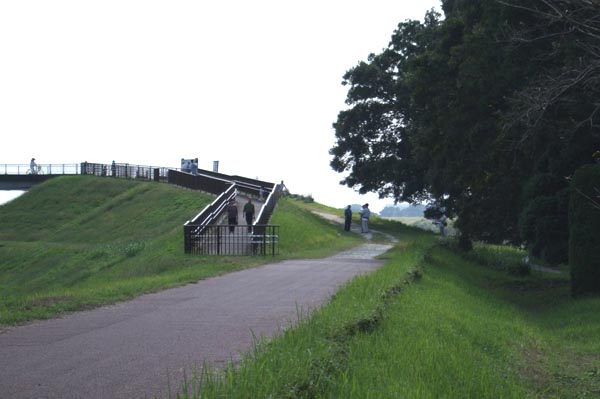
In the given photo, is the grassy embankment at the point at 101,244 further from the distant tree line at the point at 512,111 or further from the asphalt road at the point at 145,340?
the distant tree line at the point at 512,111

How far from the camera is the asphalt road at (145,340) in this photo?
7.53m

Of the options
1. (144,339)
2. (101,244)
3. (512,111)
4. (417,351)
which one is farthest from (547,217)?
(101,244)

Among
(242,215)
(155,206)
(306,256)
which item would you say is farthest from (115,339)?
(155,206)

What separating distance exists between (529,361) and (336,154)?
46.0 m

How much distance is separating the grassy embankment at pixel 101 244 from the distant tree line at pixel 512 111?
690 centimetres

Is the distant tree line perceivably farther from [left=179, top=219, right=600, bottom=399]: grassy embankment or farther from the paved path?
the paved path

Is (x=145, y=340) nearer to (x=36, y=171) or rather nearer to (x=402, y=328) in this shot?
(x=402, y=328)

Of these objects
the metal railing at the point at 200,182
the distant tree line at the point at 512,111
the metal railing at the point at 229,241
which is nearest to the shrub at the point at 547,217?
the distant tree line at the point at 512,111

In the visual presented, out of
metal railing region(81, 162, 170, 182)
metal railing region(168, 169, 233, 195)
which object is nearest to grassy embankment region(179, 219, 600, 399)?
metal railing region(168, 169, 233, 195)

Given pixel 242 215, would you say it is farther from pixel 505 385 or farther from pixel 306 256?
pixel 505 385

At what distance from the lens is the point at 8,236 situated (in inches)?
2125

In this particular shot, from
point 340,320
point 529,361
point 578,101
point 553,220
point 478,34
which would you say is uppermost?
point 478,34

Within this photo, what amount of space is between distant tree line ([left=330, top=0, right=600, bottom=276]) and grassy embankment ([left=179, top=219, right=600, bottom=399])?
4.72 metres

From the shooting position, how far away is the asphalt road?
7527 millimetres
